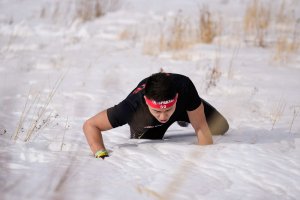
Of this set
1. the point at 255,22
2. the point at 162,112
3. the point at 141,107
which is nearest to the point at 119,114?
the point at 141,107

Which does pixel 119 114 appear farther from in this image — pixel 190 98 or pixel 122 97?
pixel 122 97

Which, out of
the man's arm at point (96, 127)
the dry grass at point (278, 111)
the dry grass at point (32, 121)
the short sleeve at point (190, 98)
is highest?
the short sleeve at point (190, 98)

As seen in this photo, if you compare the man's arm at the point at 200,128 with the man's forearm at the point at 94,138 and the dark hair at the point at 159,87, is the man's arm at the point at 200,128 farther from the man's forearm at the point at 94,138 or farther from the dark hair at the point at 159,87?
the man's forearm at the point at 94,138

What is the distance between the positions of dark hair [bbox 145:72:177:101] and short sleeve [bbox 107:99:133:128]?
232 millimetres

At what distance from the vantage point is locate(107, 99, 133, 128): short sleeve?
9.25 ft

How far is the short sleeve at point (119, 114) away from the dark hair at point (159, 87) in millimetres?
232

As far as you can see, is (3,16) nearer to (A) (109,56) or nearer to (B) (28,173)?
(A) (109,56)

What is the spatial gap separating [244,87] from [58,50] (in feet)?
11.1

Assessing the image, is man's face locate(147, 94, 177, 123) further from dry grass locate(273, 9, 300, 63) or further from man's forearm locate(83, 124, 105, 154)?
dry grass locate(273, 9, 300, 63)

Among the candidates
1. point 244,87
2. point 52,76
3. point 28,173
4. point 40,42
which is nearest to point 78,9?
point 40,42

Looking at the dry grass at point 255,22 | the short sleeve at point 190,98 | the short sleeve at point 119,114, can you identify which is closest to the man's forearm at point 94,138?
the short sleeve at point 119,114

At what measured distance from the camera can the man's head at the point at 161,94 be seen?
265 centimetres

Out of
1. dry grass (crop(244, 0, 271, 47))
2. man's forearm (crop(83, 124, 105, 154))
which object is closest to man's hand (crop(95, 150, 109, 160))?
man's forearm (crop(83, 124, 105, 154))

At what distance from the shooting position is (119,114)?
111 inches
